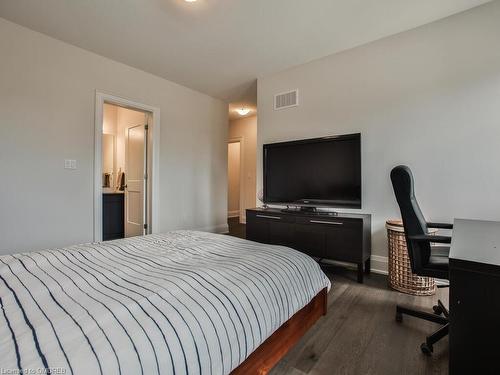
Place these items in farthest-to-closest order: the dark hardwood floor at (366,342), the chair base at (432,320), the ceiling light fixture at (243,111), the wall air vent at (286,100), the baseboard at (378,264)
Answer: the ceiling light fixture at (243,111) < the wall air vent at (286,100) < the baseboard at (378,264) < the chair base at (432,320) < the dark hardwood floor at (366,342)

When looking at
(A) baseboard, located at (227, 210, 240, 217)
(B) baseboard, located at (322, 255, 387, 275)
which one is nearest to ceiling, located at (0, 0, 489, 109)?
(B) baseboard, located at (322, 255, 387, 275)

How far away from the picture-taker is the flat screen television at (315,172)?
279 cm

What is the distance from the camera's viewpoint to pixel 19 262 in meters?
1.26

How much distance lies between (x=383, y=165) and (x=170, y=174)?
10.2 ft

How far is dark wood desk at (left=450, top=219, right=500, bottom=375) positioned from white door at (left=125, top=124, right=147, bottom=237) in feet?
12.6

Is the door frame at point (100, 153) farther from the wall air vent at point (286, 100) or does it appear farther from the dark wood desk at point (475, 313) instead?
the dark wood desk at point (475, 313)

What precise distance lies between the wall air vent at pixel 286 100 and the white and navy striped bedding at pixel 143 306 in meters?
2.54

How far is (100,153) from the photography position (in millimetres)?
3219

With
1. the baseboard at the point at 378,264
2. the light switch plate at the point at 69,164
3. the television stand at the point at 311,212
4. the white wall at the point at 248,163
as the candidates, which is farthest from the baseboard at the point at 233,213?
the baseboard at the point at 378,264

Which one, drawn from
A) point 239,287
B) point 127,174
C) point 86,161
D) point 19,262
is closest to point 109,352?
point 239,287

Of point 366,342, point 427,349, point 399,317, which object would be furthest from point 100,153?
point 427,349

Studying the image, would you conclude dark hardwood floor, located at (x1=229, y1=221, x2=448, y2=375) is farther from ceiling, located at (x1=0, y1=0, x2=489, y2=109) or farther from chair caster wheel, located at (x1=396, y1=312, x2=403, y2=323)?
ceiling, located at (x1=0, y1=0, x2=489, y2=109)

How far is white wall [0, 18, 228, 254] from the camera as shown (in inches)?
101

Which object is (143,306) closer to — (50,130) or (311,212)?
(311,212)
